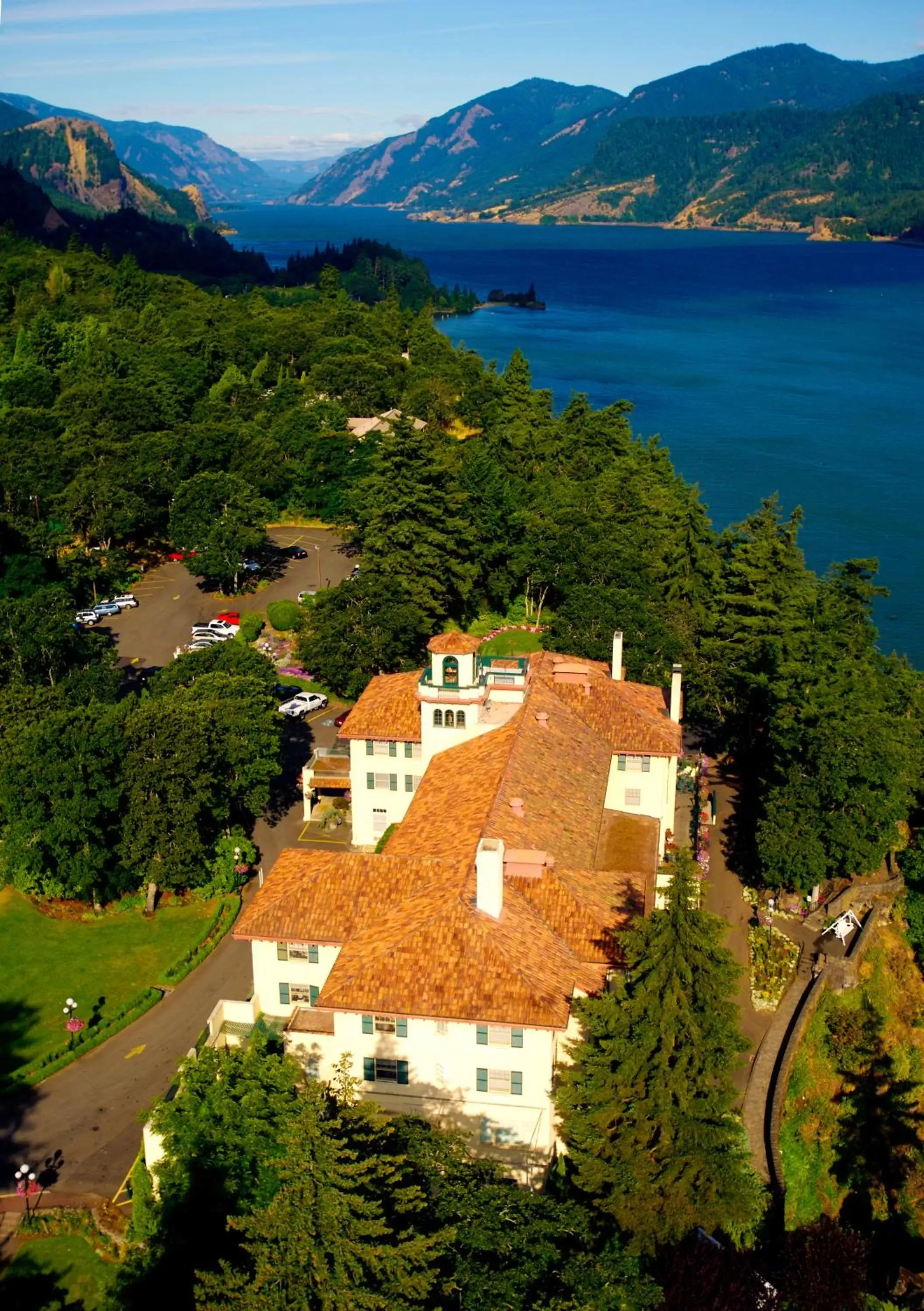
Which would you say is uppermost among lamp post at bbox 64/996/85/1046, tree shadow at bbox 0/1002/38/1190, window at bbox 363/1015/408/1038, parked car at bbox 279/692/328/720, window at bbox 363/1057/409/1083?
window at bbox 363/1015/408/1038

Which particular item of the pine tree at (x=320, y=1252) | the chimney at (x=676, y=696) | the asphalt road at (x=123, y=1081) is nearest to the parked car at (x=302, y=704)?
the asphalt road at (x=123, y=1081)

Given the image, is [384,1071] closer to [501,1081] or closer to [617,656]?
[501,1081]

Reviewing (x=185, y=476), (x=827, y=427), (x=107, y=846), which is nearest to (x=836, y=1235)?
(x=107, y=846)

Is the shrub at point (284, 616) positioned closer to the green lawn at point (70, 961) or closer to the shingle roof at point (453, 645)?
the green lawn at point (70, 961)

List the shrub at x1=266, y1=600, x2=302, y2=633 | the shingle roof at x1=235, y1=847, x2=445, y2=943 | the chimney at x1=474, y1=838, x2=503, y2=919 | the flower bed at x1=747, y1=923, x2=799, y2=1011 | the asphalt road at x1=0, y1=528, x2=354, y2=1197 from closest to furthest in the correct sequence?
1. the chimney at x1=474, y1=838, x2=503, y2=919
2. the asphalt road at x1=0, y1=528, x2=354, y2=1197
3. the shingle roof at x1=235, y1=847, x2=445, y2=943
4. the flower bed at x1=747, y1=923, x2=799, y2=1011
5. the shrub at x1=266, y1=600, x2=302, y2=633

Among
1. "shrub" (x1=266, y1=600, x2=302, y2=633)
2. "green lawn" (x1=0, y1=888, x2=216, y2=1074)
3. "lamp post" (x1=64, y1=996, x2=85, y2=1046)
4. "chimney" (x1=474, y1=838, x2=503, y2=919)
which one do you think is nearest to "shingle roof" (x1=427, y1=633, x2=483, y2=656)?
"chimney" (x1=474, y1=838, x2=503, y2=919)

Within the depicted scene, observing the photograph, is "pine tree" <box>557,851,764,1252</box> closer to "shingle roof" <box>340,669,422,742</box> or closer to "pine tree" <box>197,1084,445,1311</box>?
"pine tree" <box>197,1084,445,1311</box>

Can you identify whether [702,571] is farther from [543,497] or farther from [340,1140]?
[340,1140]
